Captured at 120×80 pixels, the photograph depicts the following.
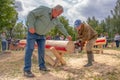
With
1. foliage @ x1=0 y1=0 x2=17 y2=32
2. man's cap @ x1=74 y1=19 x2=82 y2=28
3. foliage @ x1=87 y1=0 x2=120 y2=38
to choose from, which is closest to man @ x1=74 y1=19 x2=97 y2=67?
man's cap @ x1=74 y1=19 x2=82 y2=28

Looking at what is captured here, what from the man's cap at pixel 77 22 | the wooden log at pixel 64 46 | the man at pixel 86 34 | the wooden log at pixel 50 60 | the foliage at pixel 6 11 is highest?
the foliage at pixel 6 11

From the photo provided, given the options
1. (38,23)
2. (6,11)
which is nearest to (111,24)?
(6,11)

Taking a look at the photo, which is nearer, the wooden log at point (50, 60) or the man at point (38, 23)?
the man at point (38, 23)

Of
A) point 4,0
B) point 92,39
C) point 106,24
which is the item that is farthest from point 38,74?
point 106,24

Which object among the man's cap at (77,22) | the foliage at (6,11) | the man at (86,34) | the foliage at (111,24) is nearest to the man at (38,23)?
the man's cap at (77,22)

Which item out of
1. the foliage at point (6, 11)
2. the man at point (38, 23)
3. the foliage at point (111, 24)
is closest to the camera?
the man at point (38, 23)

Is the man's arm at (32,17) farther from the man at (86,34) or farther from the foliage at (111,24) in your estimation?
the foliage at (111,24)

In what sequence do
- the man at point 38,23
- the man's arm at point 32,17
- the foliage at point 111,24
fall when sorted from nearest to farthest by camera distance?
the man's arm at point 32,17
the man at point 38,23
the foliage at point 111,24

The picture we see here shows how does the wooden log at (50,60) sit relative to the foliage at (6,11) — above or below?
below

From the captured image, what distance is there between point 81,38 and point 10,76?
281 cm

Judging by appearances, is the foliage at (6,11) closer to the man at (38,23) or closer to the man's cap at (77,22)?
the man's cap at (77,22)

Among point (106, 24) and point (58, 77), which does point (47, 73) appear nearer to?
point (58, 77)

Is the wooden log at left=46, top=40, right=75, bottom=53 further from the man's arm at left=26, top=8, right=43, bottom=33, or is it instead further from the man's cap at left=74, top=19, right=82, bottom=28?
the man's arm at left=26, top=8, right=43, bottom=33

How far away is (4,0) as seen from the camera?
16.5 meters
